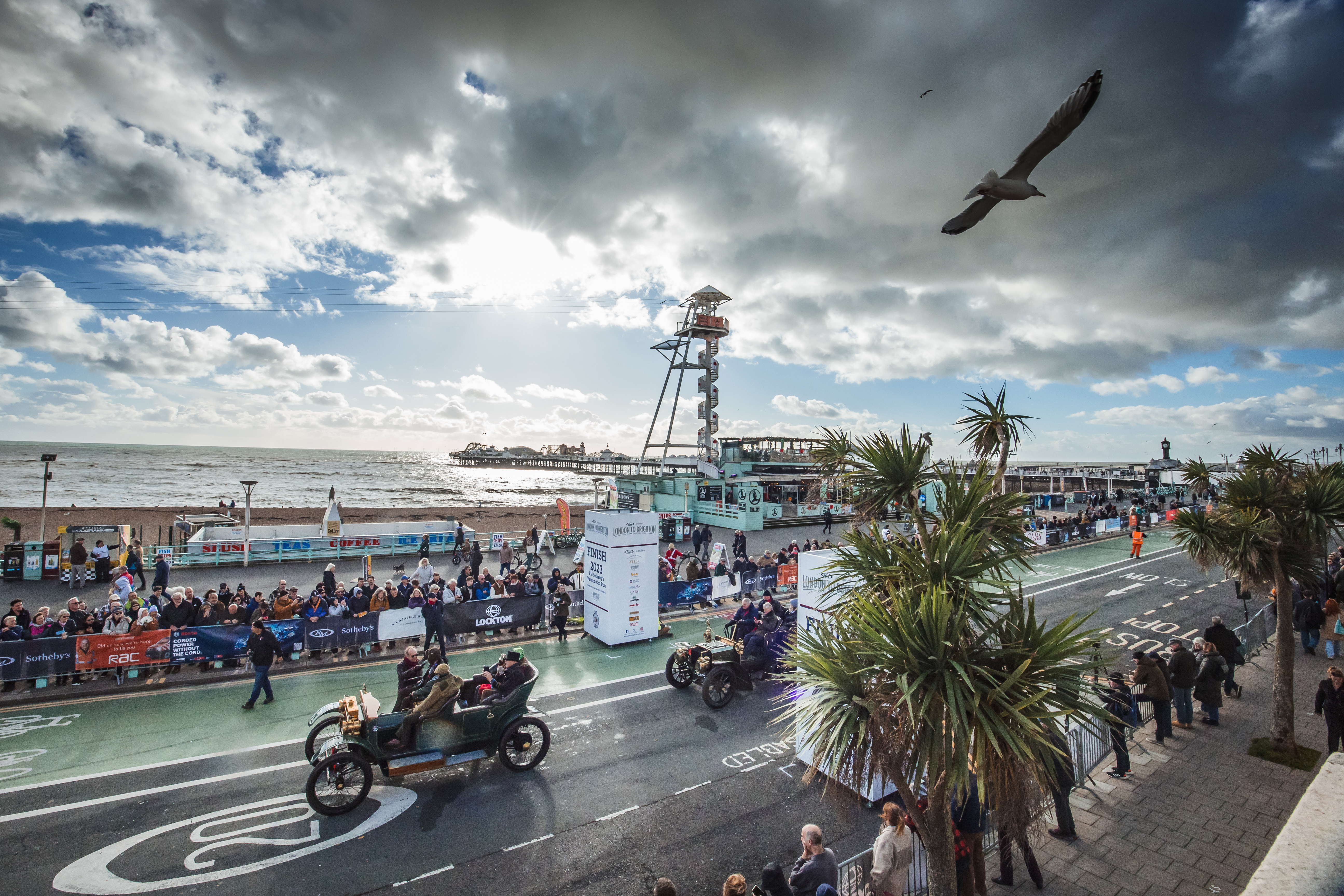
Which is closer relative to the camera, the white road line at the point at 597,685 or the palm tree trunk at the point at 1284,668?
the palm tree trunk at the point at 1284,668

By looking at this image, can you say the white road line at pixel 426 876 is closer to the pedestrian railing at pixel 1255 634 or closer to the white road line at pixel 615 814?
the white road line at pixel 615 814

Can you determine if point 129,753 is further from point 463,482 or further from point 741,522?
point 463,482

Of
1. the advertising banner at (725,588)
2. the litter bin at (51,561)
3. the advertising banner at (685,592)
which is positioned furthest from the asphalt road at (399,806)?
the litter bin at (51,561)

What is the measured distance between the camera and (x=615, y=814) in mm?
7512

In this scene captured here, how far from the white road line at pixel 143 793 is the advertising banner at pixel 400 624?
16.6ft

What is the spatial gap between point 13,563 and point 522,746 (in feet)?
70.8

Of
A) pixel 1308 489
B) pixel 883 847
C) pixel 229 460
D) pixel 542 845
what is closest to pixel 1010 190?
pixel 883 847

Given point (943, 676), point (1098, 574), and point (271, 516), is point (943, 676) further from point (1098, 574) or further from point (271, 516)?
point (271, 516)

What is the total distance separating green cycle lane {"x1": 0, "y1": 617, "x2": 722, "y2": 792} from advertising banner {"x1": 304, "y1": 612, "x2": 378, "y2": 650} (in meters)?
0.58

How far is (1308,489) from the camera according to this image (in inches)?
336

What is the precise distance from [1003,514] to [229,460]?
678 feet

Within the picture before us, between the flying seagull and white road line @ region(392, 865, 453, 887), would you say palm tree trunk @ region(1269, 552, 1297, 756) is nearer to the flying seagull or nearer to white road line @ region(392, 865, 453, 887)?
the flying seagull

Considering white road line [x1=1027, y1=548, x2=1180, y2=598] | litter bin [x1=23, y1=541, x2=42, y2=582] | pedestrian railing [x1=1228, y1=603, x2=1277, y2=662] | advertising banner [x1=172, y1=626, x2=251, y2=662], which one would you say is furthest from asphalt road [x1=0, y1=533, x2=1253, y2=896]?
litter bin [x1=23, y1=541, x2=42, y2=582]

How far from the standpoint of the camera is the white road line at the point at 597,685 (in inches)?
447
